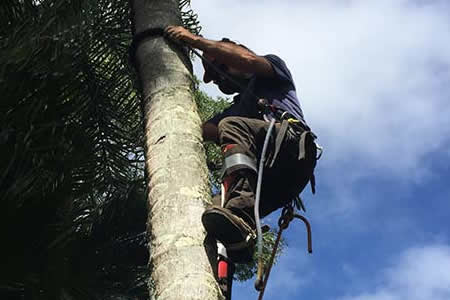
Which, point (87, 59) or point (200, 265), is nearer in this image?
point (200, 265)

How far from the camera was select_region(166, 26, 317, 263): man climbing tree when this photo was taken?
285cm

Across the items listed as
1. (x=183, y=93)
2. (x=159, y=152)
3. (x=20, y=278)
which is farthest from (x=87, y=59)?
(x=159, y=152)

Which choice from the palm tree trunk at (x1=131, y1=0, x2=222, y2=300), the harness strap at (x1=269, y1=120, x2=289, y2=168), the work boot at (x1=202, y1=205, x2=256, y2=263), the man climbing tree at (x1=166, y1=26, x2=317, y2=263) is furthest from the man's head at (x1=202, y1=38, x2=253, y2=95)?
the work boot at (x1=202, y1=205, x2=256, y2=263)

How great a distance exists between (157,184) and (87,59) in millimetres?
2258

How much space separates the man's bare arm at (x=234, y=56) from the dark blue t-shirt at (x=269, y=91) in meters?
0.06

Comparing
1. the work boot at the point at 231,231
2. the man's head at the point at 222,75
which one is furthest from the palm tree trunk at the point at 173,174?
the man's head at the point at 222,75

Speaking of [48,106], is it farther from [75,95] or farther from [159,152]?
[159,152]

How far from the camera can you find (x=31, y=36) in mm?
4098

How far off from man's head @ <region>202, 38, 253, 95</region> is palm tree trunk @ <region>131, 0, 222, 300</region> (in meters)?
0.34

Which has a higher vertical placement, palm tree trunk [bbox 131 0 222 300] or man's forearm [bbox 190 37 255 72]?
man's forearm [bbox 190 37 255 72]

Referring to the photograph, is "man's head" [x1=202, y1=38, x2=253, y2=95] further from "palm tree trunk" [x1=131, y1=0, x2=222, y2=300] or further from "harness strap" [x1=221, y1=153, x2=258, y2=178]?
"harness strap" [x1=221, y1=153, x2=258, y2=178]

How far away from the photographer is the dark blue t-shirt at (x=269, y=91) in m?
3.77

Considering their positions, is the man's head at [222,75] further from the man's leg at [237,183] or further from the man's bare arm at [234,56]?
the man's leg at [237,183]

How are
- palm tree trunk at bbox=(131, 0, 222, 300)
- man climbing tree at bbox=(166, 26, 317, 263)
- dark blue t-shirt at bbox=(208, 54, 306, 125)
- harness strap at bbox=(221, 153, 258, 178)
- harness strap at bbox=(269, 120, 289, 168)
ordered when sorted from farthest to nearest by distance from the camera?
dark blue t-shirt at bbox=(208, 54, 306, 125), harness strap at bbox=(269, 120, 289, 168), harness strap at bbox=(221, 153, 258, 178), man climbing tree at bbox=(166, 26, 317, 263), palm tree trunk at bbox=(131, 0, 222, 300)
